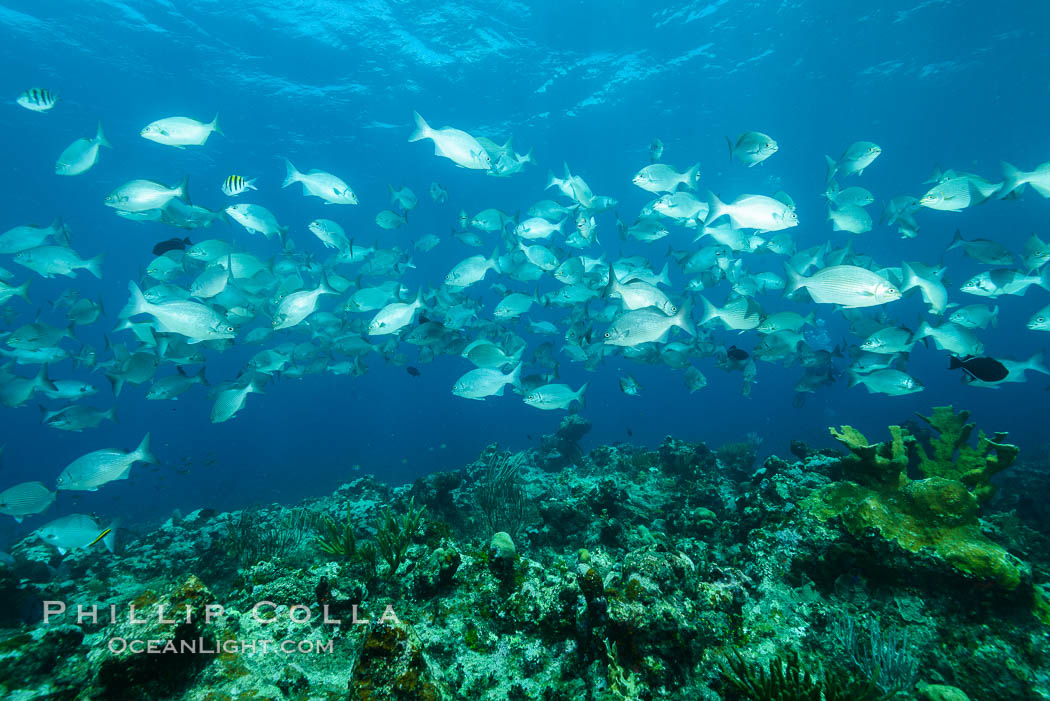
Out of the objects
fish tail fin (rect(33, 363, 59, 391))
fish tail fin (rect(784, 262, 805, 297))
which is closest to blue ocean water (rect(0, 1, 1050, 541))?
fish tail fin (rect(33, 363, 59, 391))

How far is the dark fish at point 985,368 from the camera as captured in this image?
552cm

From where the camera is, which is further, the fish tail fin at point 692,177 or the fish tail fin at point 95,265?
the fish tail fin at point 692,177

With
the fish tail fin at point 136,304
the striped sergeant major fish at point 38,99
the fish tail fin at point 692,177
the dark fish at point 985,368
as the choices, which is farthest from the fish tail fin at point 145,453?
the dark fish at point 985,368

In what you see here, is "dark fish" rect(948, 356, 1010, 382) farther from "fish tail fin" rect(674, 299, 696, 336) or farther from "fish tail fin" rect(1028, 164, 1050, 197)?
"fish tail fin" rect(1028, 164, 1050, 197)

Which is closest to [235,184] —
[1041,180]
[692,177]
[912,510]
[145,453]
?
[145,453]

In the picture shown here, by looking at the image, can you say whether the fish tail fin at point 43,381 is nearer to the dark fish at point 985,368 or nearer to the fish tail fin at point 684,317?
the fish tail fin at point 684,317

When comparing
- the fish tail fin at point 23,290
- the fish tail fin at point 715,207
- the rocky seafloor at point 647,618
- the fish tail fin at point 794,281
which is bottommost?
the rocky seafloor at point 647,618

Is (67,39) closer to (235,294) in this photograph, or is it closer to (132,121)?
(132,121)

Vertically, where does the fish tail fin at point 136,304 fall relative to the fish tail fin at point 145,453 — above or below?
above

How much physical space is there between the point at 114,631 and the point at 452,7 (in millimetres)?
26073

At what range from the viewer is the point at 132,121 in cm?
2728

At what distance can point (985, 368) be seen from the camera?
557cm

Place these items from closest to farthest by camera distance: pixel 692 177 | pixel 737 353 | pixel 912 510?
pixel 912 510, pixel 737 353, pixel 692 177

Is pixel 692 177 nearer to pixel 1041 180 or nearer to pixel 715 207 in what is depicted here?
pixel 715 207
